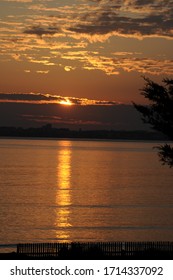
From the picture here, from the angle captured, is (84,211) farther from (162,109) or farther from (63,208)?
(162,109)

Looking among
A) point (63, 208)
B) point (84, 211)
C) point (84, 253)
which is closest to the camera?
point (84, 253)

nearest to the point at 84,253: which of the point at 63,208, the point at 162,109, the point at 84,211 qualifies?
the point at 162,109

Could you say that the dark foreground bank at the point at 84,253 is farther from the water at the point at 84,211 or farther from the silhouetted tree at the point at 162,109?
the water at the point at 84,211

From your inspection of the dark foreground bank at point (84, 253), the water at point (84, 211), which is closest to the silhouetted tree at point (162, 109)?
the dark foreground bank at point (84, 253)

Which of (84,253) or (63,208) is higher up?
(84,253)

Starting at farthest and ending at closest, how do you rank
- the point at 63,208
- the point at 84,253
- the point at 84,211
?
the point at 63,208 < the point at 84,211 < the point at 84,253

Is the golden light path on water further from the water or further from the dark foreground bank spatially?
the dark foreground bank

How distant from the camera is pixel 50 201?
→ 95562mm

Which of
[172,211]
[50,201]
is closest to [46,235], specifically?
[172,211]

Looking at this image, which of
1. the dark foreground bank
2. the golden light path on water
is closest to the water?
the golden light path on water

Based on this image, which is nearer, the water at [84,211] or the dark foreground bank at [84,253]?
the dark foreground bank at [84,253]

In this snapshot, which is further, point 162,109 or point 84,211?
point 84,211
